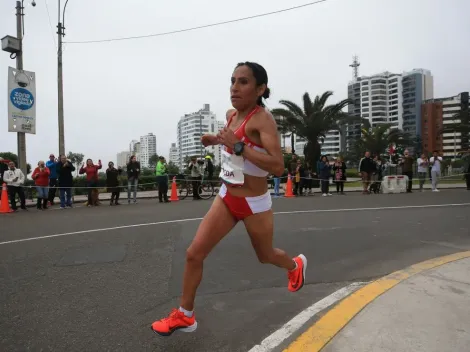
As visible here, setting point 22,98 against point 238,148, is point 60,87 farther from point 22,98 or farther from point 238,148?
point 238,148

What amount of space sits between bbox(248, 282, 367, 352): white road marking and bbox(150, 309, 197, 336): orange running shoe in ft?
1.48

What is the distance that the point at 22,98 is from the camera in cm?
1584

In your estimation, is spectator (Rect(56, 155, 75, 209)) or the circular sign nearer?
spectator (Rect(56, 155, 75, 209))

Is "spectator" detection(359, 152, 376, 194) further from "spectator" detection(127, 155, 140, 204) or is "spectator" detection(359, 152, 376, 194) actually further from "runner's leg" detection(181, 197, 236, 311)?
"runner's leg" detection(181, 197, 236, 311)

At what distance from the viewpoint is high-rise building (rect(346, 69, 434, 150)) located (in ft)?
387

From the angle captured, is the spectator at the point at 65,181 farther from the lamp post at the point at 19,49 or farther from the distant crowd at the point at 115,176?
the lamp post at the point at 19,49

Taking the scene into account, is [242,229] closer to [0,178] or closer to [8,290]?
[8,290]

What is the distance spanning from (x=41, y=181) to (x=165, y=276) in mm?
11043

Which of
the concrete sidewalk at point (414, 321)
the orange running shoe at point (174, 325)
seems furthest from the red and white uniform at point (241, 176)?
the concrete sidewalk at point (414, 321)

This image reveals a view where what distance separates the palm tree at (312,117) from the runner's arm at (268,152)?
85.8 ft

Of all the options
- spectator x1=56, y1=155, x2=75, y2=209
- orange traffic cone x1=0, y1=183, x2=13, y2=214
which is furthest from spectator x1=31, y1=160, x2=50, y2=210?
orange traffic cone x1=0, y1=183, x2=13, y2=214

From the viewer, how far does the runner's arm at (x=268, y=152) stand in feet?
8.06

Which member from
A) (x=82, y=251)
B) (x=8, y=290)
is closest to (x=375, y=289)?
(x=8, y=290)

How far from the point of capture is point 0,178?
14047mm
